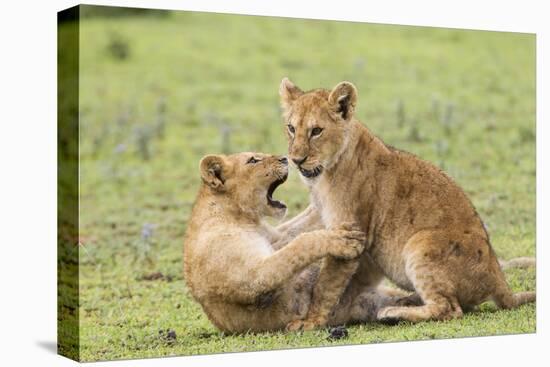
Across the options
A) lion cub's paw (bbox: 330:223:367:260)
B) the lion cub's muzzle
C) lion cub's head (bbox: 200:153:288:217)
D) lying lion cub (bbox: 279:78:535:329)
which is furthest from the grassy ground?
the lion cub's muzzle

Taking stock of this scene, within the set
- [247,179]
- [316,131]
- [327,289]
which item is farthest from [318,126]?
[327,289]

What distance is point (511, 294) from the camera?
30.9 ft

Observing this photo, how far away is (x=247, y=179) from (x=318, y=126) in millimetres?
687

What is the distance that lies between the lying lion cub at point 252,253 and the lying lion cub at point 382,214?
0.50 ft

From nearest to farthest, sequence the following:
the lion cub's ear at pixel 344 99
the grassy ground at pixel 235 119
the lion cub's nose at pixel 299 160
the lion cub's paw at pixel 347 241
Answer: the lion cub's paw at pixel 347 241 → the lion cub's nose at pixel 299 160 → the lion cub's ear at pixel 344 99 → the grassy ground at pixel 235 119

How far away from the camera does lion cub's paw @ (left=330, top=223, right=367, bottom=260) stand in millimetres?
8484

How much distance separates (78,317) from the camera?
8258 millimetres

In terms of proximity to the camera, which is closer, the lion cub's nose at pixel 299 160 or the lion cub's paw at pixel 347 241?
the lion cub's paw at pixel 347 241

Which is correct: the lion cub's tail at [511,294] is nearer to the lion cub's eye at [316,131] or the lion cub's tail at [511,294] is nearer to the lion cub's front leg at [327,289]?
the lion cub's front leg at [327,289]

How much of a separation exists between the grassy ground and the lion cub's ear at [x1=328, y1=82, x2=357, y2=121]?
172 centimetres

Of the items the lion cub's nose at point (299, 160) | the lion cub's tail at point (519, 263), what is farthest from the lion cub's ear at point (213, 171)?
the lion cub's tail at point (519, 263)

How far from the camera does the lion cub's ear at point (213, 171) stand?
8.64m

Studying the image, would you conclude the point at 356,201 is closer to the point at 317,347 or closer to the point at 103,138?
the point at 317,347

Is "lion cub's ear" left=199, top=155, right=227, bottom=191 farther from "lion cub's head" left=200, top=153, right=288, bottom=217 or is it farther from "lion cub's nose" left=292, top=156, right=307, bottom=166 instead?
"lion cub's nose" left=292, top=156, right=307, bottom=166
